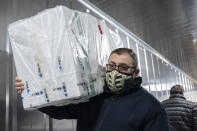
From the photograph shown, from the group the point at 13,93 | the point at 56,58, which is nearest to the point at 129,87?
the point at 56,58

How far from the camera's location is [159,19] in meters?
4.49

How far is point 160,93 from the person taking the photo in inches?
240

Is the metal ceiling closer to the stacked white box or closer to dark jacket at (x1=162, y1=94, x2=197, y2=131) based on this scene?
dark jacket at (x1=162, y1=94, x2=197, y2=131)

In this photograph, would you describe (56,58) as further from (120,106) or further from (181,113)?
(181,113)

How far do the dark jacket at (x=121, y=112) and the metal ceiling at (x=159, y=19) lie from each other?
1.97m

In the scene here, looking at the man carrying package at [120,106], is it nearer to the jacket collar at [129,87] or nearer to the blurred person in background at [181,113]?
the jacket collar at [129,87]

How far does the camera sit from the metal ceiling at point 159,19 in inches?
146

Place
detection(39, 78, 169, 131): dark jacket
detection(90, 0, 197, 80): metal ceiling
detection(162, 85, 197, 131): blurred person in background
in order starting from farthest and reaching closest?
detection(90, 0, 197, 80): metal ceiling < detection(162, 85, 197, 131): blurred person in background < detection(39, 78, 169, 131): dark jacket

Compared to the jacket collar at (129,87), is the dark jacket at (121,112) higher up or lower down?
lower down

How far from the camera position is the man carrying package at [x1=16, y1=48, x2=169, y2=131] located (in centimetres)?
148

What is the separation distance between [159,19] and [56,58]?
349 cm

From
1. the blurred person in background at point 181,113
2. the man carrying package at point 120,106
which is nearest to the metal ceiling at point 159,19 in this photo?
the blurred person in background at point 181,113

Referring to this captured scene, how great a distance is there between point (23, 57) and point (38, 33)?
18 cm

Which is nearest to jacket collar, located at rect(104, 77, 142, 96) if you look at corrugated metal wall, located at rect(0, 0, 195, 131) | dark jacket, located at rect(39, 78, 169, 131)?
dark jacket, located at rect(39, 78, 169, 131)
